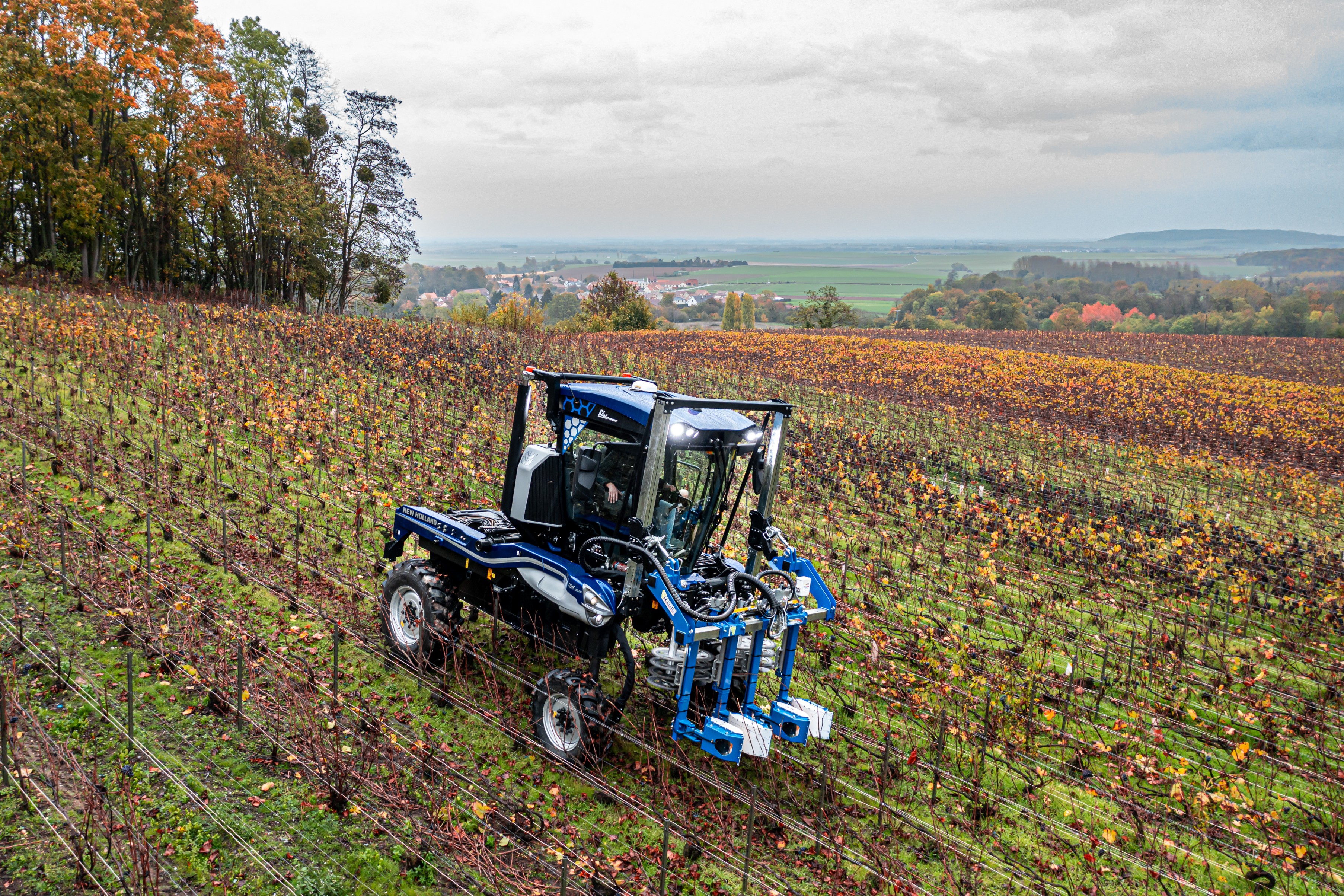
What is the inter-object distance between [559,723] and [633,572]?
1422mm

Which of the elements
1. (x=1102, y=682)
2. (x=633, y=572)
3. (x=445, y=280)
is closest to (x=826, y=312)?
(x=1102, y=682)

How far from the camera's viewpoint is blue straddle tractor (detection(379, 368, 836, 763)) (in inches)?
233

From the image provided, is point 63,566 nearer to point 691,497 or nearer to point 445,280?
point 691,497

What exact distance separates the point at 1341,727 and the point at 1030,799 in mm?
3926

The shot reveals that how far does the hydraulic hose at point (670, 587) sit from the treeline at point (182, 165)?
33998mm

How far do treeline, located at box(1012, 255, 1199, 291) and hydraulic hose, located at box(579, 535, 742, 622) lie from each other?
538ft

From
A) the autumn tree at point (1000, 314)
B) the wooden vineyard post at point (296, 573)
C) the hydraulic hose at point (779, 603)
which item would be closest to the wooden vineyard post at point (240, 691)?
the wooden vineyard post at point (296, 573)

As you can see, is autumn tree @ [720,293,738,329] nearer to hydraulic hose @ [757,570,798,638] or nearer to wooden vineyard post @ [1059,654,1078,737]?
wooden vineyard post @ [1059,654,1078,737]

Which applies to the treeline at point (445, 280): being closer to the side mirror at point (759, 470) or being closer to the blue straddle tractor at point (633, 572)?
the blue straddle tractor at point (633, 572)

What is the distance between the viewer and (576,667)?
287 inches

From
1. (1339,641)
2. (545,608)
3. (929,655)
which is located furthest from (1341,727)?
(545,608)

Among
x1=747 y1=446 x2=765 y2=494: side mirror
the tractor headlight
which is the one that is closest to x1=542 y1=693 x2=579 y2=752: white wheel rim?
A: the tractor headlight

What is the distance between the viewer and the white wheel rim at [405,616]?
7.62m

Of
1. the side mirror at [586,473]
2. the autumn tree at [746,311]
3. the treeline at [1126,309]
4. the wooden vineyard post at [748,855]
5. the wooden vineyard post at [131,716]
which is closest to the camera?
the wooden vineyard post at [748,855]
